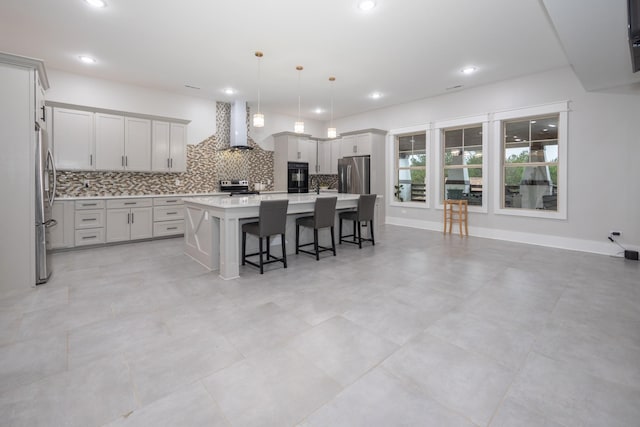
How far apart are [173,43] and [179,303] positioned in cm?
360

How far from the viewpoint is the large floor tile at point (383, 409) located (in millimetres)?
1438

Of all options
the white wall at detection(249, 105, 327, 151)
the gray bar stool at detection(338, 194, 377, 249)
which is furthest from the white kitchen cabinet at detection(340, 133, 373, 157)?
the gray bar stool at detection(338, 194, 377, 249)

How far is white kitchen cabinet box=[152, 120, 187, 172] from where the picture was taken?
19.7 feet

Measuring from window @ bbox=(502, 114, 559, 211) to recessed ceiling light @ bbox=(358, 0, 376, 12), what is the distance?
4.05 m

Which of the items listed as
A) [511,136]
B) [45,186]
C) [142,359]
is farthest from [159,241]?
[511,136]

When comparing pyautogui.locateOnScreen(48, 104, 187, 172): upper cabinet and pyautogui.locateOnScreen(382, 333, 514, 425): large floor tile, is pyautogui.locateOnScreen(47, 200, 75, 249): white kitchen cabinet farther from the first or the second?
pyautogui.locateOnScreen(382, 333, 514, 425): large floor tile

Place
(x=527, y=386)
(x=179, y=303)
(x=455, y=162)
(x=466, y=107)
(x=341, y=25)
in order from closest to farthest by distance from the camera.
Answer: (x=527, y=386), (x=179, y=303), (x=341, y=25), (x=466, y=107), (x=455, y=162)

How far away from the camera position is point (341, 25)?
3.78 meters

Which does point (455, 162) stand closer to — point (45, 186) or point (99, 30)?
point (99, 30)

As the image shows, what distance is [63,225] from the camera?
5020 mm

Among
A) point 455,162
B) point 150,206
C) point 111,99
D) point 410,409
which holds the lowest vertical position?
point 410,409

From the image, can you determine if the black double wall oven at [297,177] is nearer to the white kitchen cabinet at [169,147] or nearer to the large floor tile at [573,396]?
the white kitchen cabinet at [169,147]

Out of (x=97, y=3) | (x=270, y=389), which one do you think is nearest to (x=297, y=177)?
(x=97, y=3)

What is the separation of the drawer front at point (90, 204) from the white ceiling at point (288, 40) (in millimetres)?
2258
